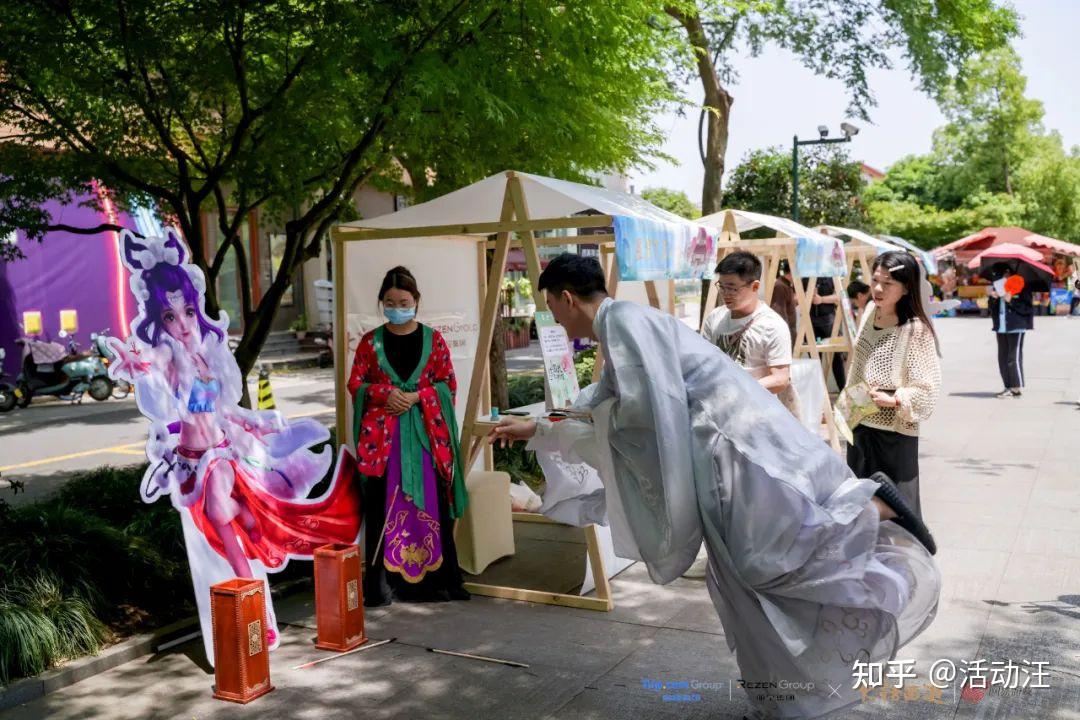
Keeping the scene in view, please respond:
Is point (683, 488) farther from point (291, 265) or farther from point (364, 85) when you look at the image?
point (291, 265)

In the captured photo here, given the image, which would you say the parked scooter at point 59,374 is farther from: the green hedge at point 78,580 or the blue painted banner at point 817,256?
the blue painted banner at point 817,256

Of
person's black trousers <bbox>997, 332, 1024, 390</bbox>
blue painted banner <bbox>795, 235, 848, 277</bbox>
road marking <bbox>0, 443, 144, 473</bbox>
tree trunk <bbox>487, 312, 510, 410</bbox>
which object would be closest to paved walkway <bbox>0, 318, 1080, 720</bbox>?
blue painted banner <bbox>795, 235, 848, 277</bbox>

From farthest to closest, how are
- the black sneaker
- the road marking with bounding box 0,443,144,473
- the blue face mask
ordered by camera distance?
the road marking with bounding box 0,443,144,473 < the blue face mask < the black sneaker

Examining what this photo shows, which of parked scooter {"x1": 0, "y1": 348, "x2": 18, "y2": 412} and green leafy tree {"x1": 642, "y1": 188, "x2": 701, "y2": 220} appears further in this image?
green leafy tree {"x1": 642, "y1": 188, "x2": 701, "y2": 220}

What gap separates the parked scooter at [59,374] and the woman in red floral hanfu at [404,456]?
1198 centimetres

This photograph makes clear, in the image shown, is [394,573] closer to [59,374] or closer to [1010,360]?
[1010,360]

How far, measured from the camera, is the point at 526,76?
6719 mm

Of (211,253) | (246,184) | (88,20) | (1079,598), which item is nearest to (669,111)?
(246,184)

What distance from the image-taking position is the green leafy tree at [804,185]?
2395 cm

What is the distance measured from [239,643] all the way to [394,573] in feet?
4.91

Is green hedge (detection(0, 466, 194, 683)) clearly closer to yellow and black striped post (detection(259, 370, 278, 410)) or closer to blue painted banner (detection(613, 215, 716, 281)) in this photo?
yellow and black striped post (detection(259, 370, 278, 410))

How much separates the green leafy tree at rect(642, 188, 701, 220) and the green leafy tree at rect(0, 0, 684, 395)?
175 feet

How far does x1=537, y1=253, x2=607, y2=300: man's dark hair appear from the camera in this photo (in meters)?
3.63

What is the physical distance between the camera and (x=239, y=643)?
4.20 m
